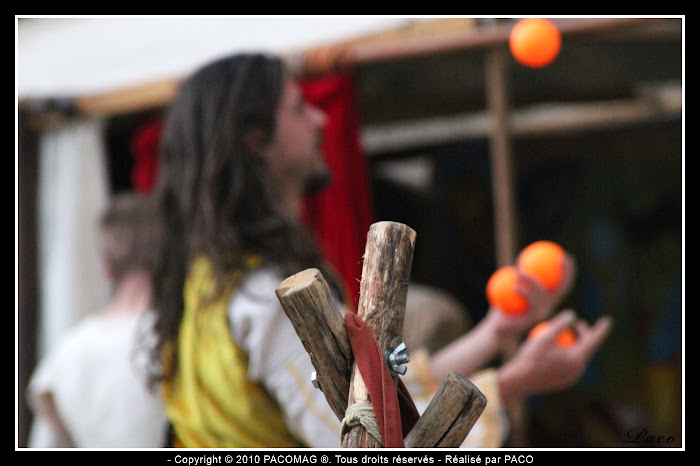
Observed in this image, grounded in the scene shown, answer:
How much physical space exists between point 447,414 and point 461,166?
9.45 ft

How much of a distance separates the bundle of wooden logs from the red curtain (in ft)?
5.28

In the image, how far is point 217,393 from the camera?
2010 millimetres

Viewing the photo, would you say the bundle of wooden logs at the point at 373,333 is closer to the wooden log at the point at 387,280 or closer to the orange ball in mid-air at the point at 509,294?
the wooden log at the point at 387,280

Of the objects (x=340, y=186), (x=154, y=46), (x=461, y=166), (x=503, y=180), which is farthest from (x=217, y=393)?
(x=461, y=166)

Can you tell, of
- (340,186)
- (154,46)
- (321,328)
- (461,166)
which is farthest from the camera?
(461,166)

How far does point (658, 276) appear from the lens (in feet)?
12.5

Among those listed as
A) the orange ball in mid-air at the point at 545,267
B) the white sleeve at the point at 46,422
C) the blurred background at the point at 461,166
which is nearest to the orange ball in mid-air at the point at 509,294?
the orange ball in mid-air at the point at 545,267

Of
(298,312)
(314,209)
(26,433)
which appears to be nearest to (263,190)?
(314,209)

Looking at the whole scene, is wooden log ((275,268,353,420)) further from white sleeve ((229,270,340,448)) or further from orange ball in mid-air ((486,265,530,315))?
orange ball in mid-air ((486,265,530,315))

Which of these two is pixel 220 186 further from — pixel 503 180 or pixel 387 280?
pixel 387 280

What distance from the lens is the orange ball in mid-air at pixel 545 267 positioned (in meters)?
2.25

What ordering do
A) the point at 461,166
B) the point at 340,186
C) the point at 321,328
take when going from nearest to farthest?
the point at 321,328 → the point at 340,186 → the point at 461,166

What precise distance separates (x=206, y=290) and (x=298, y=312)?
3.28 feet

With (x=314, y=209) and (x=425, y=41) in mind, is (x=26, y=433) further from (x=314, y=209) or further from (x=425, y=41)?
(x=425, y=41)
